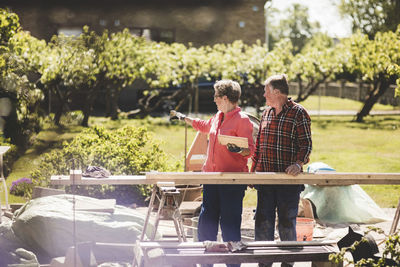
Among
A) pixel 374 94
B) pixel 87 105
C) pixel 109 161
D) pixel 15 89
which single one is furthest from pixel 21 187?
pixel 374 94

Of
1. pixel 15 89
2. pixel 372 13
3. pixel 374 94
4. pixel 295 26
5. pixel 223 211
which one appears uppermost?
pixel 295 26

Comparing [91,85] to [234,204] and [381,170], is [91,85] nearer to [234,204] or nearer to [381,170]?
[381,170]

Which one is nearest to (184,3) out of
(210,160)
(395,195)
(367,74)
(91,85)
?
(91,85)

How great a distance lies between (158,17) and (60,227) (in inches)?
477

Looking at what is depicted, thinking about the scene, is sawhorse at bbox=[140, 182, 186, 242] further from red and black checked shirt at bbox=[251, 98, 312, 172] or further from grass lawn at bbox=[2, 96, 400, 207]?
grass lawn at bbox=[2, 96, 400, 207]

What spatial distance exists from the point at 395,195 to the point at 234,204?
5.26m

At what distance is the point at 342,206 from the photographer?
7.27m

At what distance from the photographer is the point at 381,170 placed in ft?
38.4

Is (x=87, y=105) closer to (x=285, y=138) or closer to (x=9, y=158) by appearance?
(x=9, y=158)

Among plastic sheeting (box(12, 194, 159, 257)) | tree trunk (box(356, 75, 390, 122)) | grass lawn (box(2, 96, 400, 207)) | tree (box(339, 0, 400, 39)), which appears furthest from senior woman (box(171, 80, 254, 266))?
tree (box(339, 0, 400, 39))

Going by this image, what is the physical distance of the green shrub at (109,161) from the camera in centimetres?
772

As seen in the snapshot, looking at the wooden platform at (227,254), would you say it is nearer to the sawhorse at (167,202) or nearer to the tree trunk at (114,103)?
the sawhorse at (167,202)

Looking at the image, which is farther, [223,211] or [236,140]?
[223,211]

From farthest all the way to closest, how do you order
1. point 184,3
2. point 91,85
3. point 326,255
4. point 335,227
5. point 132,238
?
point 184,3
point 91,85
point 335,227
point 132,238
point 326,255
